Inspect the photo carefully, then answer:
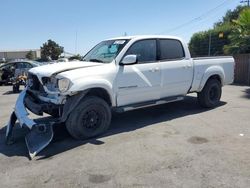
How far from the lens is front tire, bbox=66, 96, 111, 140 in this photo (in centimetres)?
620

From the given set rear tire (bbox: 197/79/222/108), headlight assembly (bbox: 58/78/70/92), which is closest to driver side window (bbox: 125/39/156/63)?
headlight assembly (bbox: 58/78/70/92)

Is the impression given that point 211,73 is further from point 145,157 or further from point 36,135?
point 36,135

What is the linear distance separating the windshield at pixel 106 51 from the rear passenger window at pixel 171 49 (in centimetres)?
102

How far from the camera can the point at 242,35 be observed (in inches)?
618

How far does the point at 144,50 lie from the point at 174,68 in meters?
0.89

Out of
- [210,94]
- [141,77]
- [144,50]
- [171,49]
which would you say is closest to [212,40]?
[210,94]

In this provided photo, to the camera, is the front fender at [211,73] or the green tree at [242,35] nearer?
the front fender at [211,73]

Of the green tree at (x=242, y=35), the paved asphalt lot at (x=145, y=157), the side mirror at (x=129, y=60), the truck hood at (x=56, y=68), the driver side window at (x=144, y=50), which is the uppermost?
the green tree at (x=242, y=35)

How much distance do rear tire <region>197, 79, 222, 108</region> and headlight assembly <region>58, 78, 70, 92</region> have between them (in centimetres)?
418

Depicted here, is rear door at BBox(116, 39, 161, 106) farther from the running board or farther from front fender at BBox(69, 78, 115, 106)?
front fender at BBox(69, 78, 115, 106)

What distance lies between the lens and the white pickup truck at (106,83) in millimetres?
6148

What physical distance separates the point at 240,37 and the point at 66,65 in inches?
451

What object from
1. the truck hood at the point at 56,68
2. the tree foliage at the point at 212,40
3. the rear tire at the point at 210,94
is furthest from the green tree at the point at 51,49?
the truck hood at the point at 56,68

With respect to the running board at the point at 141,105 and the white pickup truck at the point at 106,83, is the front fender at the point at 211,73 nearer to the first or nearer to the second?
the white pickup truck at the point at 106,83
